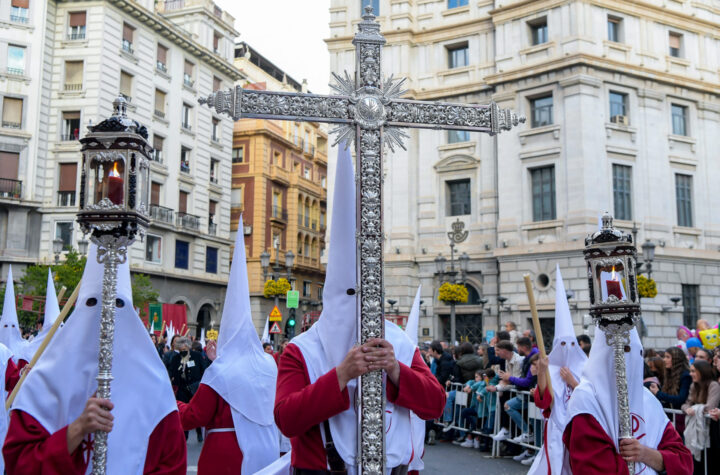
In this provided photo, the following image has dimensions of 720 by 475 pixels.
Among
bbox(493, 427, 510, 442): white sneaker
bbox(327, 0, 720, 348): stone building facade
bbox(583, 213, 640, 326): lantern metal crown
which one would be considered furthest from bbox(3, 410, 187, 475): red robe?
bbox(327, 0, 720, 348): stone building facade

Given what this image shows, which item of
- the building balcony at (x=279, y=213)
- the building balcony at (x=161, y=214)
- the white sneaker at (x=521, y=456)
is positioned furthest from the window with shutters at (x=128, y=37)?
the white sneaker at (x=521, y=456)

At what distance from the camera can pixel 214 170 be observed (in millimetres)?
42906

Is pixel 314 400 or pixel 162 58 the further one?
pixel 162 58

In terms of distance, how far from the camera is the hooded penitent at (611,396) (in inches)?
170

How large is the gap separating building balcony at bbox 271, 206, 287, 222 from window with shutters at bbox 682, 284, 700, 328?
29.2 m

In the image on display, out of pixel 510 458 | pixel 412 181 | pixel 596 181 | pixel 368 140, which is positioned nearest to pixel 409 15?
pixel 412 181

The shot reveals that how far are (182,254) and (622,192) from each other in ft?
75.3

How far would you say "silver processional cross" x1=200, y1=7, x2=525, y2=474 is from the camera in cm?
356

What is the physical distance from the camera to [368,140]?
13.1ft

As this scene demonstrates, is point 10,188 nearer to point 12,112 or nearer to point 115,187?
point 12,112

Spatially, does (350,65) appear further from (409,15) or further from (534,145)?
(534,145)

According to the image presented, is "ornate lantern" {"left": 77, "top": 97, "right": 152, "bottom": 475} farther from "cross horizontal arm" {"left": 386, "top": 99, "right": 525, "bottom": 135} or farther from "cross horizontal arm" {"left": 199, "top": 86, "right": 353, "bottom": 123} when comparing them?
"cross horizontal arm" {"left": 386, "top": 99, "right": 525, "bottom": 135}

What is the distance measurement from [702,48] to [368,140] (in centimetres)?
3301

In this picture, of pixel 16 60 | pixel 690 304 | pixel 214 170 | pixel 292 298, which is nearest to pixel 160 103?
pixel 214 170
